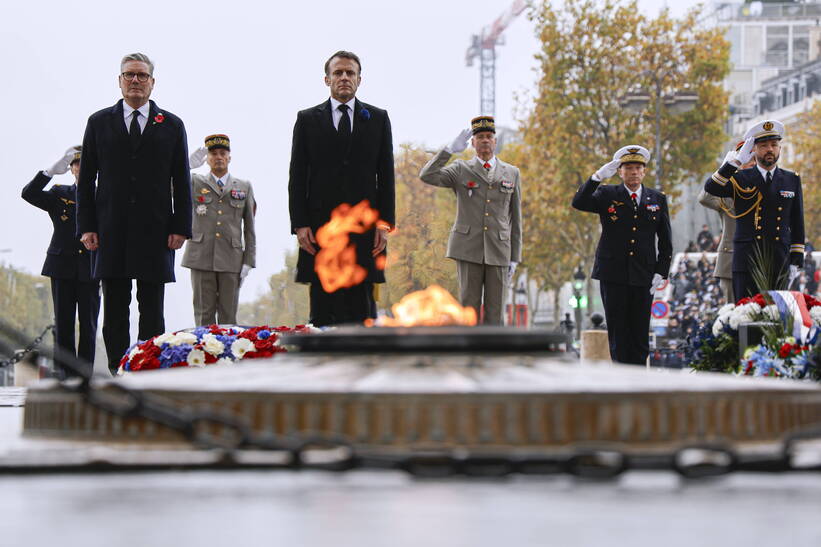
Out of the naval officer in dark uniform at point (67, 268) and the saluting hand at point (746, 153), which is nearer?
the saluting hand at point (746, 153)

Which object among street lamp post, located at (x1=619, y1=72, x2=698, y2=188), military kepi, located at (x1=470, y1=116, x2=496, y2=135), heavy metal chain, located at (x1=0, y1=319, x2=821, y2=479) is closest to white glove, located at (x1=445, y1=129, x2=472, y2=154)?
military kepi, located at (x1=470, y1=116, x2=496, y2=135)

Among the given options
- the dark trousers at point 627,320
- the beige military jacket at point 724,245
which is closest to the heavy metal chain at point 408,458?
the dark trousers at point 627,320

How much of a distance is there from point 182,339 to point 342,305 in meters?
1.09

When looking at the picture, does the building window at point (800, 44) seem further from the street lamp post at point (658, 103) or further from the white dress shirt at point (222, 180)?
the white dress shirt at point (222, 180)

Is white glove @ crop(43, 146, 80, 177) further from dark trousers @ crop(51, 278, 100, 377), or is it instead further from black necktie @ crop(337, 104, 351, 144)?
black necktie @ crop(337, 104, 351, 144)

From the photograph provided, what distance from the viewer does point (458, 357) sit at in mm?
3852

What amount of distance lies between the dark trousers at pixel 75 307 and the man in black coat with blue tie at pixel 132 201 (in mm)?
3482

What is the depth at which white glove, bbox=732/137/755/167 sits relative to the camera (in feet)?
35.9

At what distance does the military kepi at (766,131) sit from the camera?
10711 mm

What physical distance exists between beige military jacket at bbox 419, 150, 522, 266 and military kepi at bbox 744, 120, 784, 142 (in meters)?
2.19

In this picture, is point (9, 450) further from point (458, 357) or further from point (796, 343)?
point (796, 343)

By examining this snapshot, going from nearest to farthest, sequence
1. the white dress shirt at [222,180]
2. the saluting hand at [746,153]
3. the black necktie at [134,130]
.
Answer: the black necktie at [134,130], the saluting hand at [746,153], the white dress shirt at [222,180]

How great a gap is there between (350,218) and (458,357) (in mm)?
4361

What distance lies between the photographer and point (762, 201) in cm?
1088
